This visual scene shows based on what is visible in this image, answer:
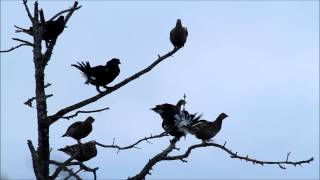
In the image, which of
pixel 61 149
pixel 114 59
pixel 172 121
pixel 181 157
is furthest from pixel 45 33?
pixel 181 157

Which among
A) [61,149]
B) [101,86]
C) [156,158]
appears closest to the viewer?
[156,158]

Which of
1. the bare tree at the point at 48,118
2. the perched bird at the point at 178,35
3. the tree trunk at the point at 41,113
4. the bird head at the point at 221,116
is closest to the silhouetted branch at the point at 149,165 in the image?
the bare tree at the point at 48,118

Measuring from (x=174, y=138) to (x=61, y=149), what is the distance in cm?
166

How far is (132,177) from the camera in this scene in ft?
17.1

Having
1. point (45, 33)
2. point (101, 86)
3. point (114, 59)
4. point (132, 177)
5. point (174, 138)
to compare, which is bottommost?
point (132, 177)

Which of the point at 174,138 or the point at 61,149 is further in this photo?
the point at 61,149

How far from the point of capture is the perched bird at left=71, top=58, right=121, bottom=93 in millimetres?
5895

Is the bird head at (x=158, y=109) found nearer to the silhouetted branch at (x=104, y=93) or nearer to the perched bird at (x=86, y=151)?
the silhouetted branch at (x=104, y=93)

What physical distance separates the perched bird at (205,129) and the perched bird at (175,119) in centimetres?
12

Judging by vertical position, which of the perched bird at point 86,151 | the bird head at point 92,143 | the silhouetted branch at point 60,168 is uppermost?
the bird head at point 92,143

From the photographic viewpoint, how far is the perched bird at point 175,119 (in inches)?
221

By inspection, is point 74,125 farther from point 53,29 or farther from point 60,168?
point 60,168

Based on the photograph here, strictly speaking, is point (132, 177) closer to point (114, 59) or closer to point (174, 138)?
point (174, 138)

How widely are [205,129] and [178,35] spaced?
1.20 metres
